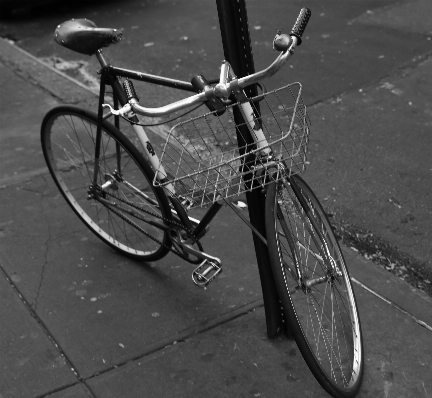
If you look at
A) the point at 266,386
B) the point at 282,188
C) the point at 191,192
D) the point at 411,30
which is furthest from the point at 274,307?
the point at 411,30

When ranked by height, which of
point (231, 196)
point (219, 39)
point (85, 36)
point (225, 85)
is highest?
point (225, 85)

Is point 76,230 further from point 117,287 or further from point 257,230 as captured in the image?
point 257,230

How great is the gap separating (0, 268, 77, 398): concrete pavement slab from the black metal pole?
0.96 metres

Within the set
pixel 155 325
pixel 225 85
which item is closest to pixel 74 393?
pixel 155 325

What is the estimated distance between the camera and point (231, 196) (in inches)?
104

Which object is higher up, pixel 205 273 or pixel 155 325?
pixel 205 273

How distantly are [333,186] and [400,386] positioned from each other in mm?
1908

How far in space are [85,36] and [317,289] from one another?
162cm

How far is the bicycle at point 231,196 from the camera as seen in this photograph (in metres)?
2.65

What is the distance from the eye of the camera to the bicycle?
8.70 ft

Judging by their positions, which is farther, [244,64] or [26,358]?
[26,358]

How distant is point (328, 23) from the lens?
8.07 metres

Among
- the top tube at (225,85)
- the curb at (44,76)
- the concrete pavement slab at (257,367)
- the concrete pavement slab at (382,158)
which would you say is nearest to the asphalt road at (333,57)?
the concrete pavement slab at (382,158)

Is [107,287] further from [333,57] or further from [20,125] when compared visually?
[333,57]
